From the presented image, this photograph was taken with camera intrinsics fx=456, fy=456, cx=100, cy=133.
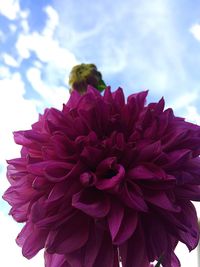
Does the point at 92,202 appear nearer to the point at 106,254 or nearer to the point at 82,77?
the point at 106,254

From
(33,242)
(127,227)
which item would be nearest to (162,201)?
(127,227)

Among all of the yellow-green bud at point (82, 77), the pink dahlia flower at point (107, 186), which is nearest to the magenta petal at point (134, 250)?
the pink dahlia flower at point (107, 186)

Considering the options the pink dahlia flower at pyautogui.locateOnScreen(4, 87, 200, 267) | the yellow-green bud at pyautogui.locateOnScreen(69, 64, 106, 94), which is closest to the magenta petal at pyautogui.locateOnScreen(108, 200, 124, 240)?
the pink dahlia flower at pyautogui.locateOnScreen(4, 87, 200, 267)

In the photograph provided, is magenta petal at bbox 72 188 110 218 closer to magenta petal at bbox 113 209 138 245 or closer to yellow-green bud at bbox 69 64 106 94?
magenta petal at bbox 113 209 138 245

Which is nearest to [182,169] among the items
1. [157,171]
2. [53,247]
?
[157,171]

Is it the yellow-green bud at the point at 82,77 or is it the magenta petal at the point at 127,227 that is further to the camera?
the yellow-green bud at the point at 82,77

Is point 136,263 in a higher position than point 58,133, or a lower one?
lower

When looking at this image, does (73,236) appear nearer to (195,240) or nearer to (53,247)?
(53,247)

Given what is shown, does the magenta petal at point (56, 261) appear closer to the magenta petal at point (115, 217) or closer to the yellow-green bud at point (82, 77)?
the magenta petal at point (115, 217)
